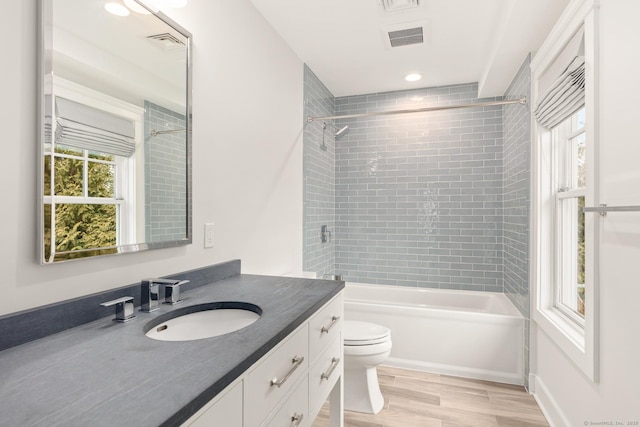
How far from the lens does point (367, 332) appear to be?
238cm

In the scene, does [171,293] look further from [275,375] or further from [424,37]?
[424,37]

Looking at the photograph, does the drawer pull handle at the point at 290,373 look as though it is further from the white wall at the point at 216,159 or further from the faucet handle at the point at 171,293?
the white wall at the point at 216,159

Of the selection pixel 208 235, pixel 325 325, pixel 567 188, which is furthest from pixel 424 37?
pixel 325 325

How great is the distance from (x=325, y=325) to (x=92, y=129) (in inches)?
44.8

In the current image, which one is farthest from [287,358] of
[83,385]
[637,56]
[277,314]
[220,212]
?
[637,56]

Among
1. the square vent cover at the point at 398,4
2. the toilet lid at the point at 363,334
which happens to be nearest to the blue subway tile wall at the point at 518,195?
the square vent cover at the point at 398,4

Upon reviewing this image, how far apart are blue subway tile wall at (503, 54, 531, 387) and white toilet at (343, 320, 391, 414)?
1151 mm

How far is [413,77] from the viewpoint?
335 centimetres

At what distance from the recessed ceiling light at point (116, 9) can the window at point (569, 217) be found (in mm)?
2330

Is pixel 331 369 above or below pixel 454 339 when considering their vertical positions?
above

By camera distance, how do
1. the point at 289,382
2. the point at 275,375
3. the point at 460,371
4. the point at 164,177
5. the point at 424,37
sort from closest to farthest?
the point at 275,375 < the point at 289,382 < the point at 164,177 < the point at 424,37 < the point at 460,371

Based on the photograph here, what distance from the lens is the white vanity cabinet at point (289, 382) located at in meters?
0.81

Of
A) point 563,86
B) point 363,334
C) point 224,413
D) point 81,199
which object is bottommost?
point 363,334

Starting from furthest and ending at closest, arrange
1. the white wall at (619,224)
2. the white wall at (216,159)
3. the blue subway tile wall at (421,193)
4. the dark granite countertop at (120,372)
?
1. the blue subway tile wall at (421,193)
2. the white wall at (619,224)
3. the white wall at (216,159)
4. the dark granite countertop at (120,372)
